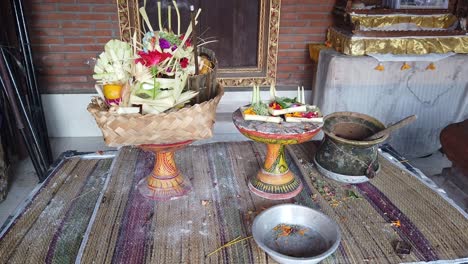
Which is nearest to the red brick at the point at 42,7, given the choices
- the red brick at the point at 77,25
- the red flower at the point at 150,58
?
the red brick at the point at 77,25

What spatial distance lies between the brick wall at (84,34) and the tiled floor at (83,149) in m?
0.45

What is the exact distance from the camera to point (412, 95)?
9.53 feet

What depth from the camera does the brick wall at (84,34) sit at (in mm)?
2979

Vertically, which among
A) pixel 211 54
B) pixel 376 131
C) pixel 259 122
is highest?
pixel 211 54

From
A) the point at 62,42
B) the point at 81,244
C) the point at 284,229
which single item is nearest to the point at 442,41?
the point at 284,229

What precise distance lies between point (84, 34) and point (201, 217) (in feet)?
7.46

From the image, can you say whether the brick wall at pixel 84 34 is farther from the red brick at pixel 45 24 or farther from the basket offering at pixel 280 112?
the basket offering at pixel 280 112

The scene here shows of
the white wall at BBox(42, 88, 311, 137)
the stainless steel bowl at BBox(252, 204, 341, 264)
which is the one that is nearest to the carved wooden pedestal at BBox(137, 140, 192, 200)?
the stainless steel bowl at BBox(252, 204, 341, 264)

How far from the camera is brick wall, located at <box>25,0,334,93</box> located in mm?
2979

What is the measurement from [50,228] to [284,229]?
2.74ft

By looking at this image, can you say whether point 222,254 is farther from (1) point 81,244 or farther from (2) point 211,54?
(2) point 211,54

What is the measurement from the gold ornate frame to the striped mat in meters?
1.61

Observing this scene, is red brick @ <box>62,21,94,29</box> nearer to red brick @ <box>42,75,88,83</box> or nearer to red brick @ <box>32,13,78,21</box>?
red brick @ <box>32,13,78,21</box>

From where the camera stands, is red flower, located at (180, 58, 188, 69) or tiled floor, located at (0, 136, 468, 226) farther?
tiled floor, located at (0, 136, 468, 226)
